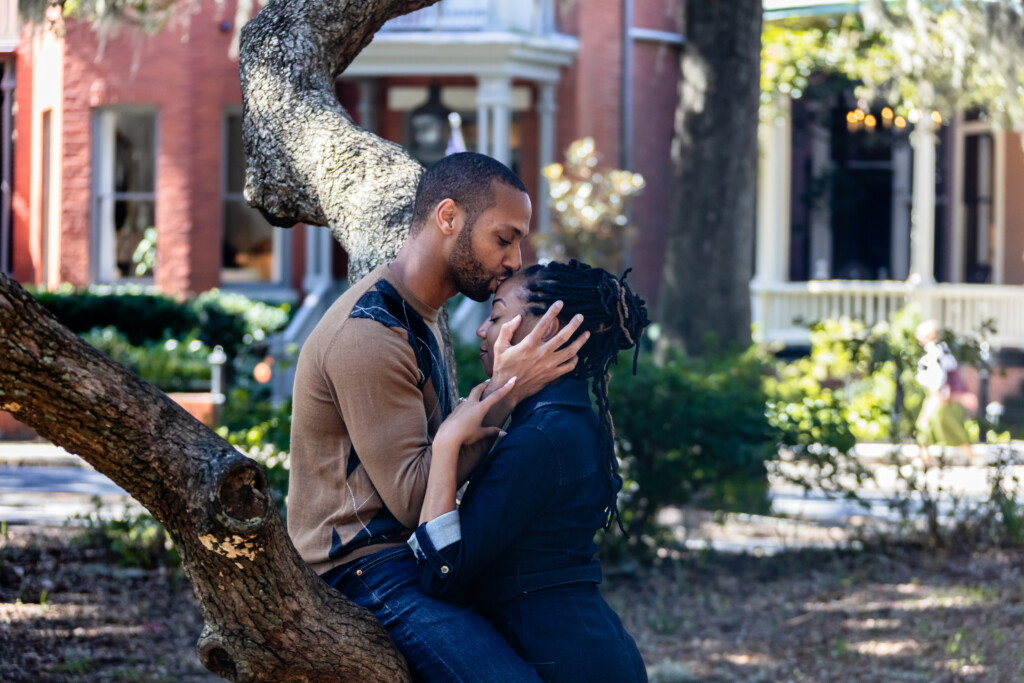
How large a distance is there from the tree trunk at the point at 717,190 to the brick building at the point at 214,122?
6063 mm

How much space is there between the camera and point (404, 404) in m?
2.88

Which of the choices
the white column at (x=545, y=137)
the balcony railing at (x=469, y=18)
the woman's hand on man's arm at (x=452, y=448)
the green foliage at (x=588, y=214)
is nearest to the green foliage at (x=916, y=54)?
the white column at (x=545, y=137)

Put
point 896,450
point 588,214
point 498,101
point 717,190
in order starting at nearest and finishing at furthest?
point 896,450 < point 717,190 < point 588,214 < point 498,101

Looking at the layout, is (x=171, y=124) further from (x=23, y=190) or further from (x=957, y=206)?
(x=957, y=206)

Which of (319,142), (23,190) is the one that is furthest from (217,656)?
(23,190)

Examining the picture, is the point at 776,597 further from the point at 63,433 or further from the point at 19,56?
the point at 19,56

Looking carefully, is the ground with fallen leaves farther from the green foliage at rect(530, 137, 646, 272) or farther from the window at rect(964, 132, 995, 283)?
the window at rect(964, 132, 995, 283)

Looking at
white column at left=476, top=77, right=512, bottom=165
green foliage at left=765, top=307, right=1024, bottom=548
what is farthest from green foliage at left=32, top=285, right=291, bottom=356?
green foliage at left=765, top=307, right=1024, bottom=548

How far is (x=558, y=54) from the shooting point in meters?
18.0

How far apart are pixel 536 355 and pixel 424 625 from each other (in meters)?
0.72

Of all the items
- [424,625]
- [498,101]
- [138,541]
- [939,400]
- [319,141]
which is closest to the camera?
[424,625]

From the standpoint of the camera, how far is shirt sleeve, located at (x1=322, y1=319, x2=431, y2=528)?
2852 mm

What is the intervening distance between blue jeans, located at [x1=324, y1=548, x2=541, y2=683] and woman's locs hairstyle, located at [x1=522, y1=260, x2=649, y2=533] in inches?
17.7

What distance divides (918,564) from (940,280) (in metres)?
13.4
